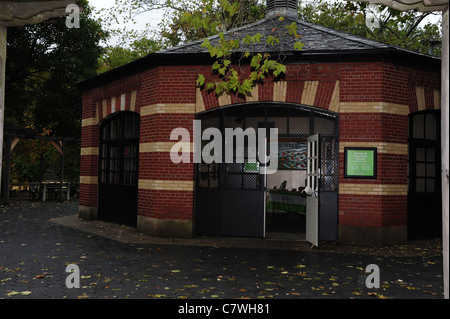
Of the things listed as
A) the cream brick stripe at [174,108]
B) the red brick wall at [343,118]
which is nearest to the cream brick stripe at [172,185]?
the red brick wall at [343,118]

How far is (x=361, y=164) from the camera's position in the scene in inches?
324

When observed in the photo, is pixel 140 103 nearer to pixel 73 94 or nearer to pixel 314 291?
pixel 314 291

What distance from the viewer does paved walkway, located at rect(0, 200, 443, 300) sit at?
16.3 feet

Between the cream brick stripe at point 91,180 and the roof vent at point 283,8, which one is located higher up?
the roof vent at point 283,8

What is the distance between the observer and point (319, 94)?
27.6 ft

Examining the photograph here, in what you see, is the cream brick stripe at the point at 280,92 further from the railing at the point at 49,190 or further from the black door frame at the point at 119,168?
the railing at the point at 49,190

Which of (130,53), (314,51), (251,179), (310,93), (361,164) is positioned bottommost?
(251,179)

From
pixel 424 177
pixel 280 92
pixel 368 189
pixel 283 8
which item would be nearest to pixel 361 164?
pixel 368 189

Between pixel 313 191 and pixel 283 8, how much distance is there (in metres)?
6.21

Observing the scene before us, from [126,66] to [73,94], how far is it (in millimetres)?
10172

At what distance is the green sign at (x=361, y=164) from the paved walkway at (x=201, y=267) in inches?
61.6

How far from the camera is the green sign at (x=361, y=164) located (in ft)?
26.9

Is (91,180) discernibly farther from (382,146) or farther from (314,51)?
(382,146)
